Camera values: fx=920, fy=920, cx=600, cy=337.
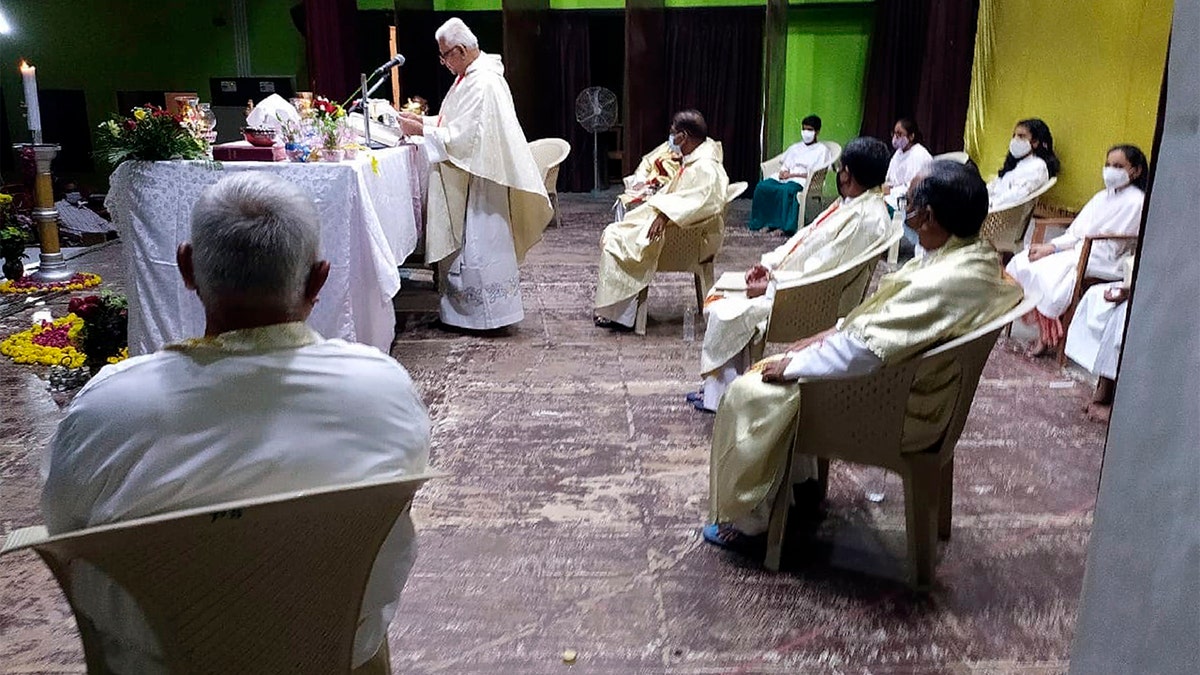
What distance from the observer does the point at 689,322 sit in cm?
476

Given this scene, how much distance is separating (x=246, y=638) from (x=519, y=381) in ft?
8.91

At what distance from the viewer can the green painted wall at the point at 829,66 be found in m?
9.37

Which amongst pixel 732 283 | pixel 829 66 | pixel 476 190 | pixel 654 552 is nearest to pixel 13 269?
pixel 476 190

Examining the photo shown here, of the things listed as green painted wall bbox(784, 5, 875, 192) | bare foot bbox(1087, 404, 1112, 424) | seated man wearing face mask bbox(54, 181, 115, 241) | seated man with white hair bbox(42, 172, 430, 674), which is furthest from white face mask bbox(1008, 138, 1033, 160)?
seated man wearing face mask bbox(54, 181, 115, 241)

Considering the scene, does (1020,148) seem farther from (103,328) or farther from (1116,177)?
(103,328)

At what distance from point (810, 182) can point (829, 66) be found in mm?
2592

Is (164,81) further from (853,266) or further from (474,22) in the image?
(853,266)

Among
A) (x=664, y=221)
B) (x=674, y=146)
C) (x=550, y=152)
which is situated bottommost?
(x=664, y=221)

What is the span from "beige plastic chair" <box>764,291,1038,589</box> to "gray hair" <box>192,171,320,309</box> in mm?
1322

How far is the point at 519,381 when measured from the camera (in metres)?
3.82

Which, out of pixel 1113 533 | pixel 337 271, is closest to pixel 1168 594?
pixel 1113 533

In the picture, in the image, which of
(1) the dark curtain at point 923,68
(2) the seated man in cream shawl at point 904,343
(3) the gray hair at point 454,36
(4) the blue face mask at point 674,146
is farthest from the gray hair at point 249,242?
(1) the dark curtain at point 923,68

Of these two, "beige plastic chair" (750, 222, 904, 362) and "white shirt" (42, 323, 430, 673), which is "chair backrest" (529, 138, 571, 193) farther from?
"white shirt" (42, 323, 430, 673)

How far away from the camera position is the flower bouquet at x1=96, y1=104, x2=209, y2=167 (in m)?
3.20
